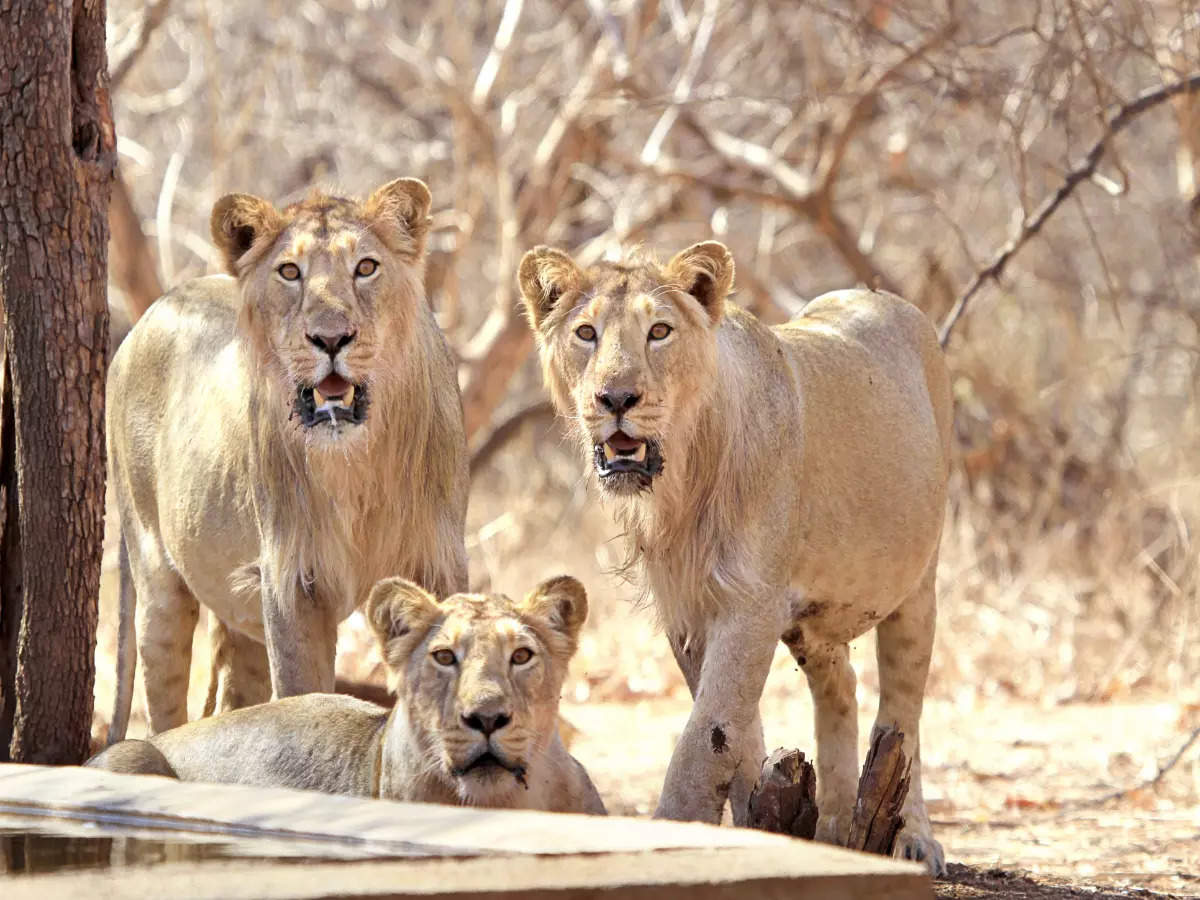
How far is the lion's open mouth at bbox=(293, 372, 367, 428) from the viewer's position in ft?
15.3

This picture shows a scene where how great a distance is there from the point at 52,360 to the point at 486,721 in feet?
6.53

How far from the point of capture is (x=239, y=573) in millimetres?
5223

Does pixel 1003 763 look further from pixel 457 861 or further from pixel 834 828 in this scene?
pixel 457 861

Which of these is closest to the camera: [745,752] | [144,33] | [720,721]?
[720,721]

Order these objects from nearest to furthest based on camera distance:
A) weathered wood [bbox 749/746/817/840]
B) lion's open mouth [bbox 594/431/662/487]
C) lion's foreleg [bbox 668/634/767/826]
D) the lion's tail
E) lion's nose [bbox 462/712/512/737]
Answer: lion's nose [bbox 462/712/512/737], weathered wood [bbox 749/746/817/840], lion's open mouth [bbox 594/431/662/487], lion's foreleg [bbox 668/634/767/826], the lion's tail

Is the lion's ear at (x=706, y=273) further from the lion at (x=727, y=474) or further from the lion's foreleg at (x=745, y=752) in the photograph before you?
the lion's foreleg at (x=745, y=752)

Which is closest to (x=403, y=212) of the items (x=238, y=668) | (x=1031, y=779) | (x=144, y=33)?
(x=238, y=668)

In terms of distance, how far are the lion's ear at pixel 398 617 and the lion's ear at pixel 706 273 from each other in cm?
102

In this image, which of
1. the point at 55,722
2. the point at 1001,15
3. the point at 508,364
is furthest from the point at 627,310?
the point at 1001,15

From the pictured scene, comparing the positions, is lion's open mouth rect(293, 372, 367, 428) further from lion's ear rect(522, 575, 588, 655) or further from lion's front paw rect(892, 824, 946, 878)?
lion's front paw rect(892, 824, 946, 878)

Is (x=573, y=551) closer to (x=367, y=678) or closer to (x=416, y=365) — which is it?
(x=367, y=678)

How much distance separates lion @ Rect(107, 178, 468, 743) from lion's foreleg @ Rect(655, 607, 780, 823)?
0.81 m

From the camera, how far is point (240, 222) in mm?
4902

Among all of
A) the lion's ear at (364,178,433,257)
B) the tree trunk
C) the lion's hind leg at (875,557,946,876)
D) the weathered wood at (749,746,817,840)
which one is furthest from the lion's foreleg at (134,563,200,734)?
the weathered wood at (749,746,817,840)
